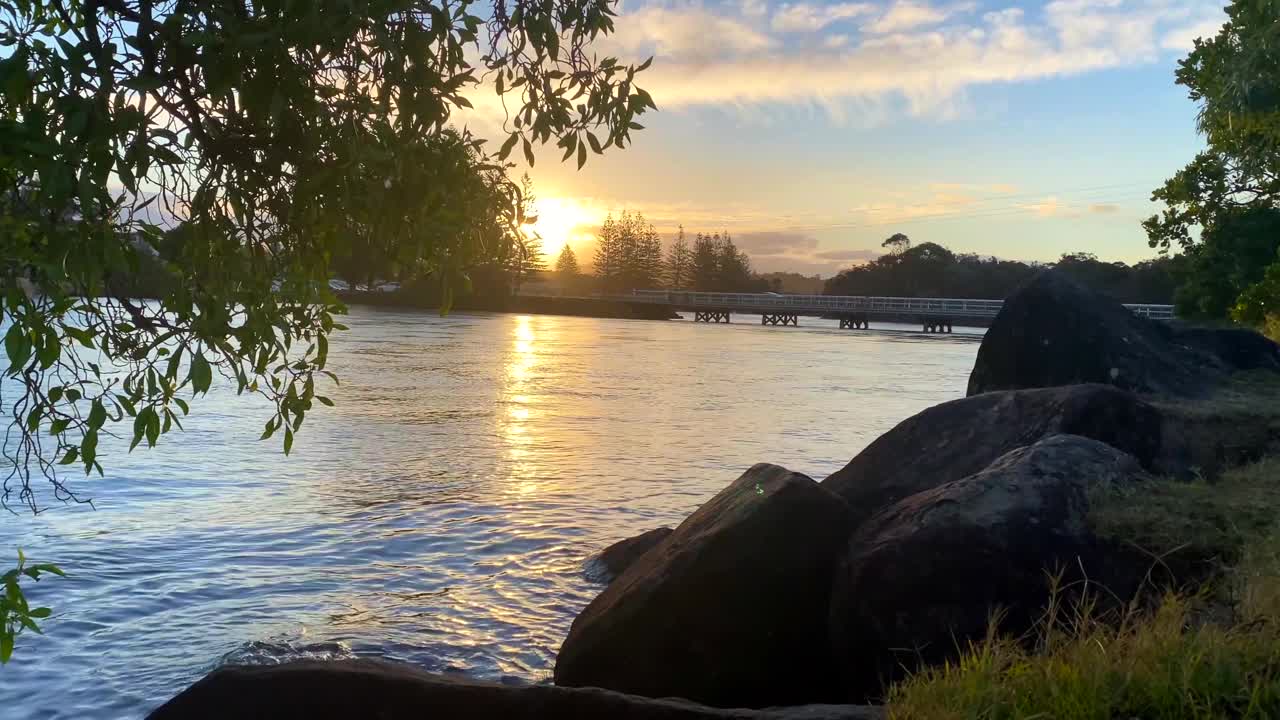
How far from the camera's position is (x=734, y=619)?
21.7 feet

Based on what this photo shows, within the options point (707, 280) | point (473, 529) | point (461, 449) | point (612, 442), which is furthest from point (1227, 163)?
point (707, 280)

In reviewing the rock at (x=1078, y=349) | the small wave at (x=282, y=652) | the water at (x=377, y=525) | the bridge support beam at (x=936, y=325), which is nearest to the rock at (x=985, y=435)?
the water at (x=377, y=525)

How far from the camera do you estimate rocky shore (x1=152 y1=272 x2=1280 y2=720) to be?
501cm

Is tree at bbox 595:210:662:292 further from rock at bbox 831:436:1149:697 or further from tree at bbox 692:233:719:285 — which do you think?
rock at bbox 831:436:1149:697

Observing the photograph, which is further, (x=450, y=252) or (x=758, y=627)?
(x=758, y=627)

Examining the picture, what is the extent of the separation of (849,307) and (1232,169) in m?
73.6

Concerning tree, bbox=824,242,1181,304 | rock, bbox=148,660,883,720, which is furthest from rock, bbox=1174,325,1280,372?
tree, bbox=824,242,1181,304

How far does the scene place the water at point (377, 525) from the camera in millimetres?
7941

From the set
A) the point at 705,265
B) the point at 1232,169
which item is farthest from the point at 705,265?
the point at 1232,169

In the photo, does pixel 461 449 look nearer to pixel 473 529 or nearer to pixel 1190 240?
pixel 473 529

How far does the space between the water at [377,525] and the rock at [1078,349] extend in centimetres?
388

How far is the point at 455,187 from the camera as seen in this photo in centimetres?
543

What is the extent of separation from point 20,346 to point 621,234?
164 m

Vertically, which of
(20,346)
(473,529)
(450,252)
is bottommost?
(473,529)
